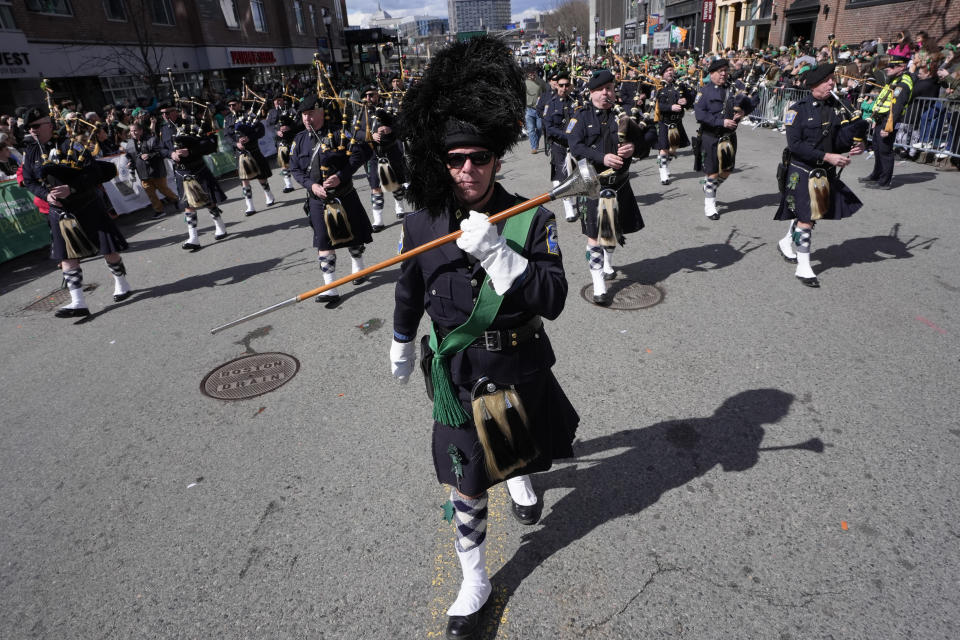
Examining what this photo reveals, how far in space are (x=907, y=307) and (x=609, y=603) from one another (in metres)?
4.62

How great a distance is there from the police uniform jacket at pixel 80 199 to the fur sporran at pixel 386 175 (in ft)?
13.9

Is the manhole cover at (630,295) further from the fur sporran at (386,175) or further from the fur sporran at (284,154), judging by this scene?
the fur sporran at (284,154)

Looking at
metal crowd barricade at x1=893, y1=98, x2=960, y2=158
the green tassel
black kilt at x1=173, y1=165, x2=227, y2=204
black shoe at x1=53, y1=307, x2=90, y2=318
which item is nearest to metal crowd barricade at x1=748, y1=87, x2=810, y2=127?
metal crowd barricade at x1=893, y1=98, x2=960, y2=158

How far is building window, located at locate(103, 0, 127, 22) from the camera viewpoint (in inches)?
936

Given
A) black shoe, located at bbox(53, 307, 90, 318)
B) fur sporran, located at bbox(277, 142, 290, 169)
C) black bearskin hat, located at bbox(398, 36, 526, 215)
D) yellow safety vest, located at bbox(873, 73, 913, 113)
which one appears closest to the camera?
black bearskin hat, located at bbox(398, 36, 526, 215)

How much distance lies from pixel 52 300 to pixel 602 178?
760 cm

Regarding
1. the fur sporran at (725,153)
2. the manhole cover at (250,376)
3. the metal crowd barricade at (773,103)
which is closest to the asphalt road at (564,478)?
the manhole cover at (250,376)

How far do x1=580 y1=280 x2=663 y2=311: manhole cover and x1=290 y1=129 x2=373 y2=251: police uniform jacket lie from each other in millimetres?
2842

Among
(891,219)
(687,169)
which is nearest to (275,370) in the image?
(891,219)

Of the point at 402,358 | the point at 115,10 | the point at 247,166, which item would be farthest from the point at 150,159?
the point at 115,10

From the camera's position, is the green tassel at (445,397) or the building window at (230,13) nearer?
the green tassel at (445,397)

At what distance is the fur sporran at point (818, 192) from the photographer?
19.0 ft

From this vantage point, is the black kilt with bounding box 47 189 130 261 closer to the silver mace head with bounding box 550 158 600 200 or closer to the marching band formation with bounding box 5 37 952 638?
the marching band formation with bounding box 5 37 952 638

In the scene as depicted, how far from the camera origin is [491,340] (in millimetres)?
2447
